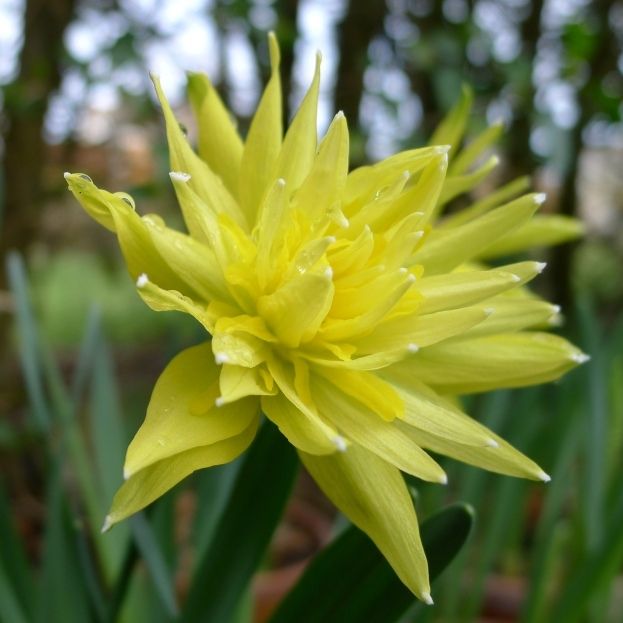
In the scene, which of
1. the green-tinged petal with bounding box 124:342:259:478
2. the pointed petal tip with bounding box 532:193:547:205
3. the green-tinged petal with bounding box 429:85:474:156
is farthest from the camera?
the green-tinged petal with bounding box 429:85:474:156

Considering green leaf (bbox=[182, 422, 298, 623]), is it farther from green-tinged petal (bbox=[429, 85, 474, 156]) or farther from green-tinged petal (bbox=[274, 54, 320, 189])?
green-tinged petal (bbox=[429, 85, 474, 156])

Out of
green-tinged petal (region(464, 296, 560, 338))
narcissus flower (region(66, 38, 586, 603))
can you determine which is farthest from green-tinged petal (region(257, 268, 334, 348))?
green-tinged petal (region(464, 296, 560, 338))

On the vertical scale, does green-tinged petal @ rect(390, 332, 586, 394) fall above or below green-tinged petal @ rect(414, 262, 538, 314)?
below

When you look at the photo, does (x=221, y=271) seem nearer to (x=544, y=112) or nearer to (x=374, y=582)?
(x=374, y=582)

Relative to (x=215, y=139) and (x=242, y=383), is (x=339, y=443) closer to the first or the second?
(x=242, y=383)

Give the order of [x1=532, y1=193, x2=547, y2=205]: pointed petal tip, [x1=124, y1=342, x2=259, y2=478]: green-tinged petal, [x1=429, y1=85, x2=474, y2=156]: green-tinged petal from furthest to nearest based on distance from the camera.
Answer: [x1=429, y1=85, x2=474, y2=156]: green-tinged petal, [x1=532, y1=193, x2=547, y2=205]: pointed petal tip, [x1=124, y1=342, x2=259, y2=478]: green-tinged petal

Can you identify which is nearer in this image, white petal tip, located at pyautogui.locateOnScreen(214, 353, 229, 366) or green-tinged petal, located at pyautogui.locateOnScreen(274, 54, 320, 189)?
white petal tip, located at pyautogui.locateOnScreen(214, 353, 229, 366)

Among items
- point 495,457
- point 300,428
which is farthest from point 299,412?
point 495,457

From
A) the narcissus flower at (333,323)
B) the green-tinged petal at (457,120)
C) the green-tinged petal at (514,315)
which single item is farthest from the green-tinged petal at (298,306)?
the green-tinged petal at (457,120)
